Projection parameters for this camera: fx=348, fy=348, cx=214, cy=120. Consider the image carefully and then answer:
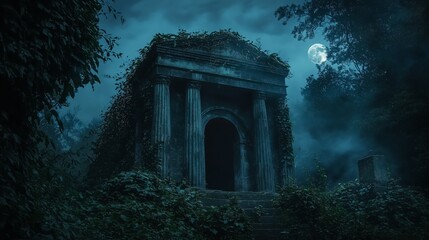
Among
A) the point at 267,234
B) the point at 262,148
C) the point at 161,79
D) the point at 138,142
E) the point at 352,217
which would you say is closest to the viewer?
the point at 267,234

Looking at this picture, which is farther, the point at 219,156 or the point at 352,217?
the point at 219,156

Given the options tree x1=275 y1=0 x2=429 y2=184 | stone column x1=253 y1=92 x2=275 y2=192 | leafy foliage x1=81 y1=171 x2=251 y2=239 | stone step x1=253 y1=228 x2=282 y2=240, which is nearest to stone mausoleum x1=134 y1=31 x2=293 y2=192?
stone column x1=253 y1=92 x2=275 y2=192

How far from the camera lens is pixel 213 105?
13.1 metres

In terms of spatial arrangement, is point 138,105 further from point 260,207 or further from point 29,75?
point 29,75

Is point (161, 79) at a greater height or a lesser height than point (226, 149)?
greater

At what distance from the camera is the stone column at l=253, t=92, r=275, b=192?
12164 mm

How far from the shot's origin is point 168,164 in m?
11.3

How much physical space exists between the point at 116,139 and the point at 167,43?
17.5 feet

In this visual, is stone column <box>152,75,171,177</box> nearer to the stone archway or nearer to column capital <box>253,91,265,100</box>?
the stone archway

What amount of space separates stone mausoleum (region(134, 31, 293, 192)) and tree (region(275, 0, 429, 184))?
6.01 metres

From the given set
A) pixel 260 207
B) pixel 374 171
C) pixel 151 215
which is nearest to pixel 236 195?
pixel 260 207

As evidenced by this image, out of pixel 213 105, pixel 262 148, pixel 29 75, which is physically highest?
pixel 213 105

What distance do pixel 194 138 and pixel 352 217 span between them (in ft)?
17.9

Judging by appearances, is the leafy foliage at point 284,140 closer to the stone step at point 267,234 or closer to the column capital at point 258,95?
the column capital at point 258,95
